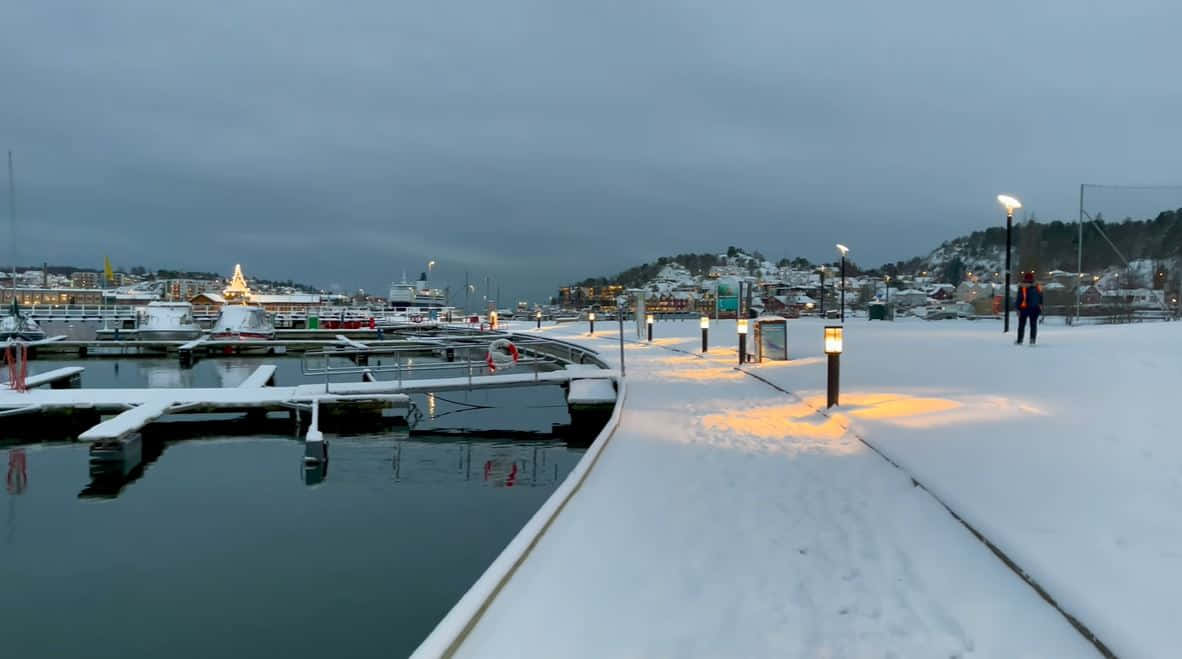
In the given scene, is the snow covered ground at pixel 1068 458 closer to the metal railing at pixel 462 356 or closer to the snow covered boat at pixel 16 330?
the metal railing at pixel 462 356

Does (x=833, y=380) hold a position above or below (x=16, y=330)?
above

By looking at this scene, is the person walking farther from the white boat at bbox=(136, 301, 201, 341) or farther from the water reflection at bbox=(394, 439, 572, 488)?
the white boat at bbox=(136, 301, 201, 341)

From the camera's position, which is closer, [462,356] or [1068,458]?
[1068,458]

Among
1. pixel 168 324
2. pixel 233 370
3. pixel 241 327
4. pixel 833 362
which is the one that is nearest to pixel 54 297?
pixel 168 324

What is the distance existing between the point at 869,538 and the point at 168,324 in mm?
59023

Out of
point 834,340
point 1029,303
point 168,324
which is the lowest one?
point 168,324

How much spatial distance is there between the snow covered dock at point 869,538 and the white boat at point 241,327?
41878 millimetres

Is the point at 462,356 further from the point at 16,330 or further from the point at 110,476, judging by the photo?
the point at 110,476

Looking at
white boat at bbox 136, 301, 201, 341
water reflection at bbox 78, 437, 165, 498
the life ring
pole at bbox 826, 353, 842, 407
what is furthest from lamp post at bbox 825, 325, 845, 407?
white boat at bbox 136, 301, 201, 341

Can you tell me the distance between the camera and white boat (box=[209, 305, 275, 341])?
4431 cm

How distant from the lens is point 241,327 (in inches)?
1758

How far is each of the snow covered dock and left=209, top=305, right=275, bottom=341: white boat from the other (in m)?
41.9

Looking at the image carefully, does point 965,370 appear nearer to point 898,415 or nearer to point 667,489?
point 898,415

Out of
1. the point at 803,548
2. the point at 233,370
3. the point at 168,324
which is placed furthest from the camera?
the point at 168,324
